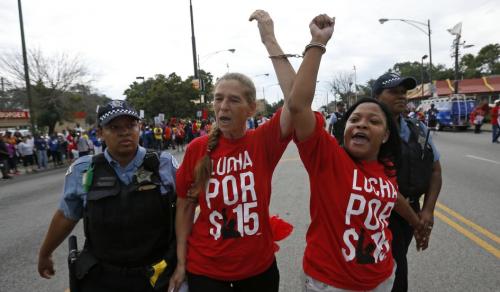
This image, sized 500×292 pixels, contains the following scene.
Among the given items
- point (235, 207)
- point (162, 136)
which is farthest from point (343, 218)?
point (162, 136)

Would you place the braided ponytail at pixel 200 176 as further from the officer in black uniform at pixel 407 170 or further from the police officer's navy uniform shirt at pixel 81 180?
the officer in black uniform at pixel 407 170

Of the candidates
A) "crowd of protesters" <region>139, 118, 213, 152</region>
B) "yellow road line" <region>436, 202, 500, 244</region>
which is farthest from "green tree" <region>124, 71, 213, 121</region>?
"yellow road line" <region>436, 202, 500, 244</region>

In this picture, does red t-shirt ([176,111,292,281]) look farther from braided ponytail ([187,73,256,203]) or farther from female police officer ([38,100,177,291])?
female police officer ([38,100,177,291])

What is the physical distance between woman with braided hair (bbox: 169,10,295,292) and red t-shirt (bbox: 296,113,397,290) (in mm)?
256

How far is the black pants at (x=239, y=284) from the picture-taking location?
202 centimetres

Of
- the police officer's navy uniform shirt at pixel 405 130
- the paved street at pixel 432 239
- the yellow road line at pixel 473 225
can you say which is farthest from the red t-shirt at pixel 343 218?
the yellow road line at pixel 473 225

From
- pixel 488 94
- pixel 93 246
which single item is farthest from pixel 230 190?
pixel 488 94

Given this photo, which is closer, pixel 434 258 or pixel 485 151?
pixel 434 258

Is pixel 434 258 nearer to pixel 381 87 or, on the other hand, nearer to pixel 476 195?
pixel 381 87

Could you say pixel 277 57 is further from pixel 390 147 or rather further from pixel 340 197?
pixel 390 147

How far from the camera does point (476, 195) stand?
675 centimetres

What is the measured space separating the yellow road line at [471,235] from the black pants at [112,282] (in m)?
3.84

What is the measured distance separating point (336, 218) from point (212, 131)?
89 centimetres

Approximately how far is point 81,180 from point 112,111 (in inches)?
18.3
